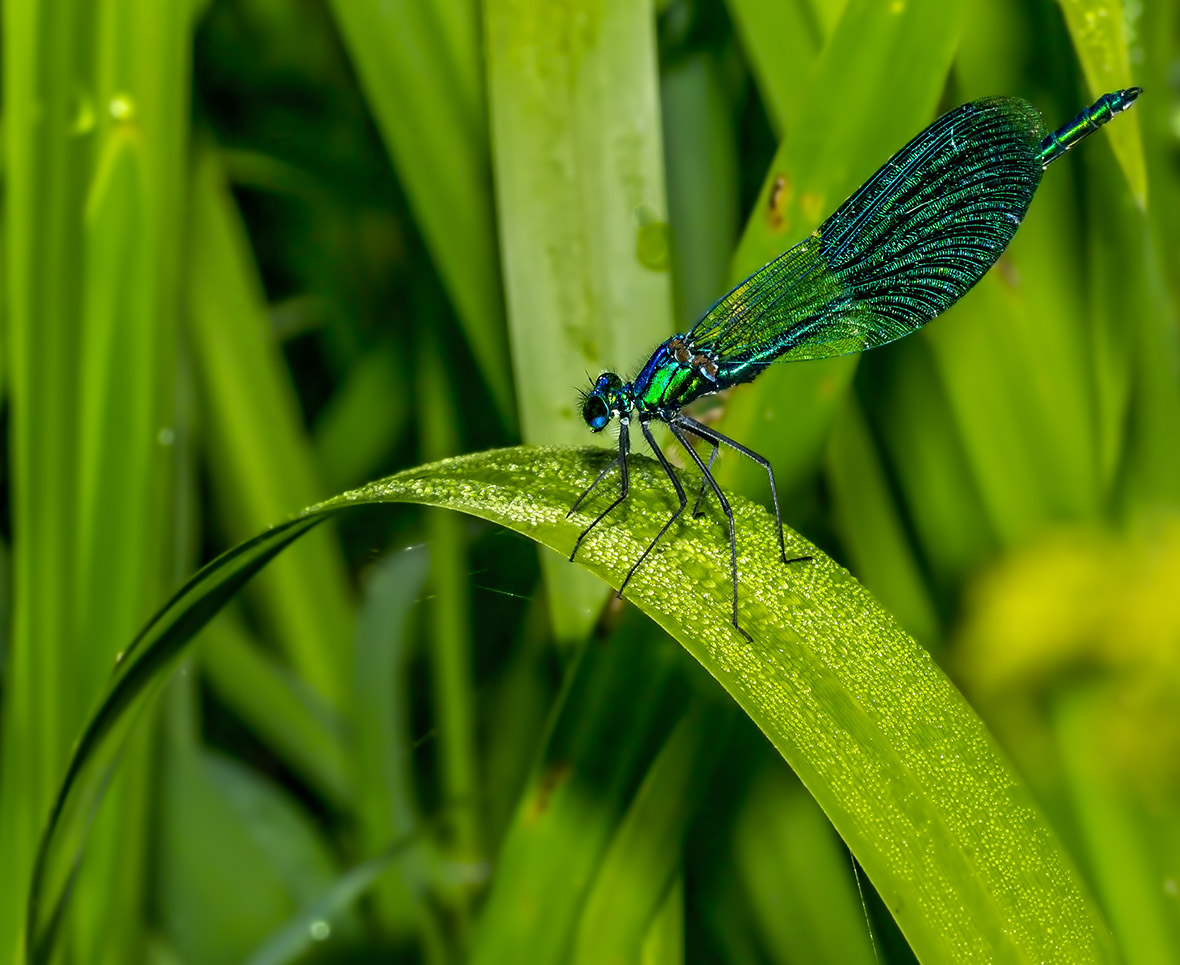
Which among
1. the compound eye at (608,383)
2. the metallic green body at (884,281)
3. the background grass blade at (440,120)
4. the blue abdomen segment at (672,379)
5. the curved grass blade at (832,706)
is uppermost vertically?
the background grass blade at (440,120)

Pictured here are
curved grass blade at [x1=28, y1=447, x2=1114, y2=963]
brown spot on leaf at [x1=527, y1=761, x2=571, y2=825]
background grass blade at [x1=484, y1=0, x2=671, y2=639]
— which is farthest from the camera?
background grass blade at [x1=484, y1=0, x2=671, y2=639]

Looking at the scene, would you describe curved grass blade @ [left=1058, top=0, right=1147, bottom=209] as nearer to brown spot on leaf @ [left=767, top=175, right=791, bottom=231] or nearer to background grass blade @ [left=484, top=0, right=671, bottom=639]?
brown spot on leaf @ [left=767, top=175, right=791, bottom=231]

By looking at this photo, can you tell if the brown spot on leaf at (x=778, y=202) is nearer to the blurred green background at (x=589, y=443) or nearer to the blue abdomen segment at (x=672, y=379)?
the blurred green background at (x=589, y=443)

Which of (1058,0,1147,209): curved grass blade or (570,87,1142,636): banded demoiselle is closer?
(1058,0,1147,209): curved grass blade

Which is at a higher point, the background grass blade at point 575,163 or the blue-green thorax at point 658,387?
the background grass blade at point 575,163

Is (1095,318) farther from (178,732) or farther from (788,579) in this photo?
(178,732)

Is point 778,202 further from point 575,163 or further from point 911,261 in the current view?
point 911,261

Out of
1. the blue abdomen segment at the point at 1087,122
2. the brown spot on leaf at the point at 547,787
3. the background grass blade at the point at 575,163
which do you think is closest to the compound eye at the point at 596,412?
the background grass blade at the point at 575,163


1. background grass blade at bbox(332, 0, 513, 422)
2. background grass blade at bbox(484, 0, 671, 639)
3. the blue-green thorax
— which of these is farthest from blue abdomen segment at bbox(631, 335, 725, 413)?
background grass blade at bbox(332, 0, 513, 422)
